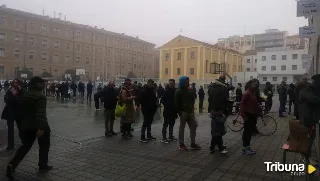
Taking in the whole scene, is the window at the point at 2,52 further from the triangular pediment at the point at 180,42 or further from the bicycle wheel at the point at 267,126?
the bicycle wheel at the point at 267,126

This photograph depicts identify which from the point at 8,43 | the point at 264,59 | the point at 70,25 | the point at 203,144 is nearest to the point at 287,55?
the point at 264,59

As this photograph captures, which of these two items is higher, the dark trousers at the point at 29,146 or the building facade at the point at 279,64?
the building facade at the point at 279,64

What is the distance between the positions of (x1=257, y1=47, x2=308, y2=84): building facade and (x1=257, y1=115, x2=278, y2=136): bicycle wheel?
59.1 m

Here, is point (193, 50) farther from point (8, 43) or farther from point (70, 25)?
point (8, 43)

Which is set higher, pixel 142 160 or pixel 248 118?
pixel 248 118

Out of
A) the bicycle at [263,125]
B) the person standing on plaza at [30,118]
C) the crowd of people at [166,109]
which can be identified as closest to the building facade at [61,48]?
the crowd of people at [166,109]

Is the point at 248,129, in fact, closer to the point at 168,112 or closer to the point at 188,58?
the point at 168,112

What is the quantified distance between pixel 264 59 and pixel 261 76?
427cm

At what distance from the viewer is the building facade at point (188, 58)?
59.2m

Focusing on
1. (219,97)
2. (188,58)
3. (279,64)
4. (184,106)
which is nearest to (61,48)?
(188,58)

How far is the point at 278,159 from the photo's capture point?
21.4ft

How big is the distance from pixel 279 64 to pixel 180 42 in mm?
25475

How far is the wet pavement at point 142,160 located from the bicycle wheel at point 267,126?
474mm

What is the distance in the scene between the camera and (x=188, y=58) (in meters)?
61.4
